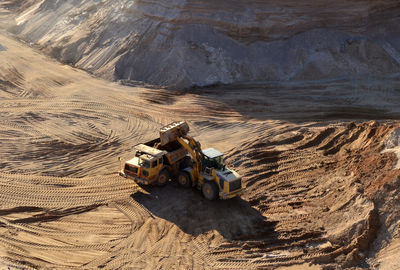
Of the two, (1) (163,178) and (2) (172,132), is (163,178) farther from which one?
(2) (172,132)

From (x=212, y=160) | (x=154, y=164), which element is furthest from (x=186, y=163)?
(x=212, y=160)

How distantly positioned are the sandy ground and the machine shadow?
5 centimetres

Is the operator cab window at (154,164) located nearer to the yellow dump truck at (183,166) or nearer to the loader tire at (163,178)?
the yellow dump truck at (183,166)

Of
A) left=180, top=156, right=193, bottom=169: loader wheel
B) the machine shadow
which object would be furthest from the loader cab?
the machine shadow

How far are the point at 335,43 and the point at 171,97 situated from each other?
1029cm

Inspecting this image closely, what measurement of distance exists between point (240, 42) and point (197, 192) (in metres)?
13.4

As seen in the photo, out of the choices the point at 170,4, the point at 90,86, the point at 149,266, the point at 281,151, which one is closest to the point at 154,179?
the point at 149,266

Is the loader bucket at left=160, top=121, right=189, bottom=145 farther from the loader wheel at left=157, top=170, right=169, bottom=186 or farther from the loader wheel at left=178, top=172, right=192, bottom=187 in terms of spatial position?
the loader wheel at left=178, top=172, right=192, bottom=187

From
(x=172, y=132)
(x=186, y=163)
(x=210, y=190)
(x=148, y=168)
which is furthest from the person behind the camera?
(x=186, y=163)

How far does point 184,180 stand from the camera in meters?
15.6

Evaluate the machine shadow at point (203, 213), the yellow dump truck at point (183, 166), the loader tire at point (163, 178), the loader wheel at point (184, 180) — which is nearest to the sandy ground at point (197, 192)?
the machine shadow at point (203, 213)

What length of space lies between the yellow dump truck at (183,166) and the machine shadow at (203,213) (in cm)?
33

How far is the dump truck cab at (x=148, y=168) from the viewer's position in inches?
601

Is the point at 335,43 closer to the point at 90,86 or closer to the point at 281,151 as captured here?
the point at 281,151
